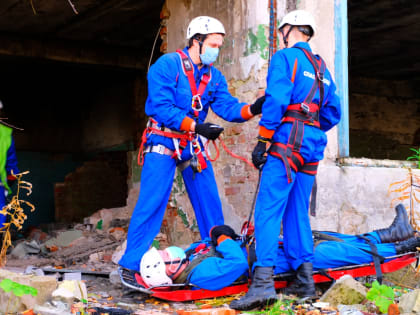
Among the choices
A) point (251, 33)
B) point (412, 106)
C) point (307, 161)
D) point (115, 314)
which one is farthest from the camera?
point (412, 106)

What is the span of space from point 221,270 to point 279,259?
0.51 meters

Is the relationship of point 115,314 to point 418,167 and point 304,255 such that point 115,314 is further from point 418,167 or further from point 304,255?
point 418,167

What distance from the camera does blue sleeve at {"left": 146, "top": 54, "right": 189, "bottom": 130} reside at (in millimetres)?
4676

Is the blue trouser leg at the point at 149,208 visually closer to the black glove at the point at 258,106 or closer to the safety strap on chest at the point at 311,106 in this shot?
the black glove at the point at 258,106

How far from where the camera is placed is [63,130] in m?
16.0

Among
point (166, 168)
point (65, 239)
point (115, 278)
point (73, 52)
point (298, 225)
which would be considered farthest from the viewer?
point (73, 52)

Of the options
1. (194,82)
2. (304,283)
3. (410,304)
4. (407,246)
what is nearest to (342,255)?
(304,283)

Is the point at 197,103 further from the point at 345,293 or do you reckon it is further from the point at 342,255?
the point at 345,293

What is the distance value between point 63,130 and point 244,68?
11016 mm

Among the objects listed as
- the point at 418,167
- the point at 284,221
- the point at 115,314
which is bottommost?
the point at 115,314

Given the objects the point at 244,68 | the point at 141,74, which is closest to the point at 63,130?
the point at 141,74

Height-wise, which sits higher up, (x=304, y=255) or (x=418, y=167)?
(x=418, y=167)

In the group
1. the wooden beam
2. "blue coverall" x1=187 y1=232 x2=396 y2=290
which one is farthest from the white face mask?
the wooden beam

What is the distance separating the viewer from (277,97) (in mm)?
4277
